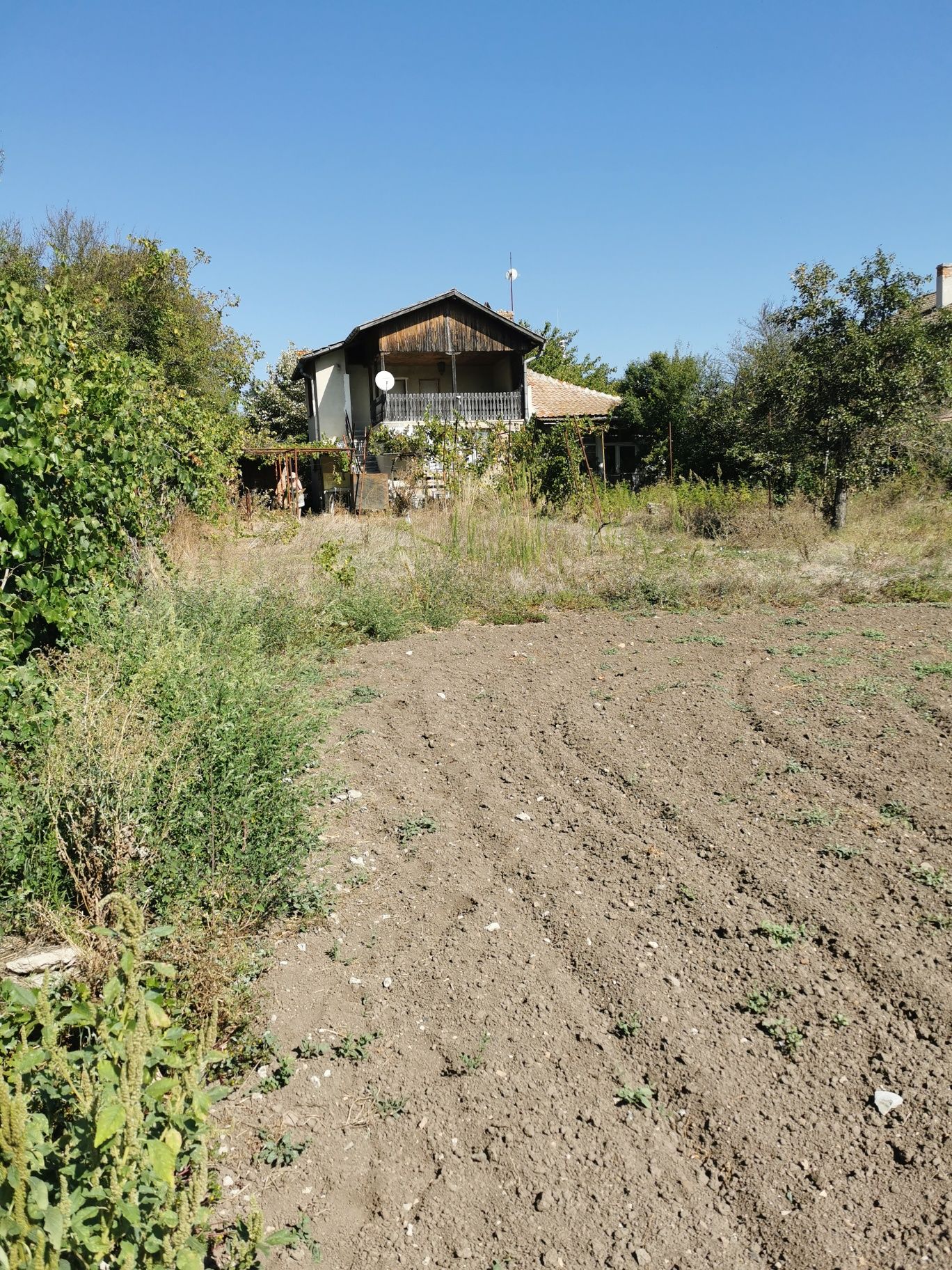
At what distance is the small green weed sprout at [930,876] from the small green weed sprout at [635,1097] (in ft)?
5.01

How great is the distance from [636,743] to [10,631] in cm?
332

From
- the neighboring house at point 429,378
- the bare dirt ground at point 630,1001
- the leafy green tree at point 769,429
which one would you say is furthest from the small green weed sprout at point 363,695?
the neighboring house at point 429,378

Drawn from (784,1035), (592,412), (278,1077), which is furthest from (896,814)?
(592,412)

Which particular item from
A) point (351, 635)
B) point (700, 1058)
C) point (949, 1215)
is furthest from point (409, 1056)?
point (351, 635)

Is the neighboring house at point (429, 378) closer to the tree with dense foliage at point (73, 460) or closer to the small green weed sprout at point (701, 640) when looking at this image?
the tree with dense foliage at point (73, 460)

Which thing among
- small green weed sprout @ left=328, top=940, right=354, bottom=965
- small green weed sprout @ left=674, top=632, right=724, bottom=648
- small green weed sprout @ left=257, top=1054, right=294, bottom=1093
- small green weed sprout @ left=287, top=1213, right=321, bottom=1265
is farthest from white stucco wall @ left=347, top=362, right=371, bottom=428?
small green weed sprout @ left=287, top=1213, right=321, bottom=1265

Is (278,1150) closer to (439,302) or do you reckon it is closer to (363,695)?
(363,695)

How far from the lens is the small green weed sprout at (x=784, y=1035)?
2.64 metres

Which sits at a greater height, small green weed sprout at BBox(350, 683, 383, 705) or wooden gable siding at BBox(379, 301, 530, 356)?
wooden gable siding at BBox(379, 301, 530, 356)

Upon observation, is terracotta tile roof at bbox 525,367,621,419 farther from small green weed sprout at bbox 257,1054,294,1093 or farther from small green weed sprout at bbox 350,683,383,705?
small green weed sprout at bbox 257,1054,294,1093

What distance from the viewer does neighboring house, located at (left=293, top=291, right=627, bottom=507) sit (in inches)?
1046

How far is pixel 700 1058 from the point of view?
2.63 meters

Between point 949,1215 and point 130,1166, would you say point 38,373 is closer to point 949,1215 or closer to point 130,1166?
point 130,1166

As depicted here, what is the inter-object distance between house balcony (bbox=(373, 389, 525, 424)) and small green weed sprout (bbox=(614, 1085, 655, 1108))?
24572 millimetres
